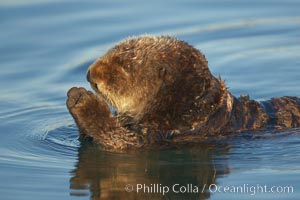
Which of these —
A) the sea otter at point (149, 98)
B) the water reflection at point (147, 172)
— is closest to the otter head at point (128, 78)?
the sea otter at point (149, 98)

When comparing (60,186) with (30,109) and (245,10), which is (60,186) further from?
(245,10)

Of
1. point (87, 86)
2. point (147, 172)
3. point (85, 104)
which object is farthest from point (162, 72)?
point (87, 86)

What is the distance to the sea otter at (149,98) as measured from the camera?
730 cm

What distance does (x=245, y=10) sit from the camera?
11625 millimetres

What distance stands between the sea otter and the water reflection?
0.46ft

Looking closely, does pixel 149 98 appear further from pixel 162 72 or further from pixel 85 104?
pixel 85 104

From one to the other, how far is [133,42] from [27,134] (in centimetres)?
140

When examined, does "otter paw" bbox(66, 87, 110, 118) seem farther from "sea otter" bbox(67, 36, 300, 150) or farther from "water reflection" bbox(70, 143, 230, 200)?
"water reflection" bbox(70, 143, 230, 200)

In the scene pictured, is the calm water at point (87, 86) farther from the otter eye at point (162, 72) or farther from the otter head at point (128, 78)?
the otter eye at point (162, 72)

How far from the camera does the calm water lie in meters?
6.76

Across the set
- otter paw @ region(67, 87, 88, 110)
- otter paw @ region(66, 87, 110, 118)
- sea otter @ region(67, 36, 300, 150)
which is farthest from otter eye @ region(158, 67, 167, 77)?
otter paw @ region(67, 87, 88, 110)

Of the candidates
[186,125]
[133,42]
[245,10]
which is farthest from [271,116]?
[245,10]

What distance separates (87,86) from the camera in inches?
368

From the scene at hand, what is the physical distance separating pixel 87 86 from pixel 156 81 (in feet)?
7.05
